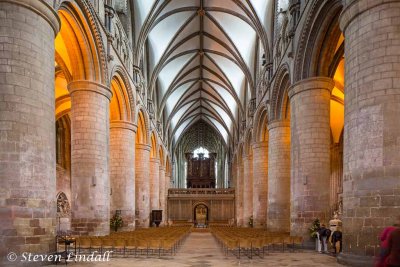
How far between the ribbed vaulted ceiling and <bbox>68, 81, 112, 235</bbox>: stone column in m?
9.30

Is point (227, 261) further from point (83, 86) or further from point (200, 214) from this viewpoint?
point (200, 214)

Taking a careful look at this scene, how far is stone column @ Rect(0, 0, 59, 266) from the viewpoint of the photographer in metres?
9.34

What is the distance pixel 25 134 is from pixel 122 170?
1294 centimetres

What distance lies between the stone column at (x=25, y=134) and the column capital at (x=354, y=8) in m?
7.95

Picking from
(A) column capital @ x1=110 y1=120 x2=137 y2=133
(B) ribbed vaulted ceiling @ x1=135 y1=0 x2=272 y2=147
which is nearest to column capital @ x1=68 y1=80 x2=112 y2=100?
(A) column capital @ x1=110 y1=120 x2=137 y2=133

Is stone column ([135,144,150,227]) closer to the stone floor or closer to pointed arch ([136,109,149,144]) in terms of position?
pointed arch ([136,109,149,144])

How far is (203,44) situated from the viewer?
112 ft

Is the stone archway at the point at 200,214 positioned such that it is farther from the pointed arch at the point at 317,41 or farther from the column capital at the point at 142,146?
the pointed arch at the point at 317,41

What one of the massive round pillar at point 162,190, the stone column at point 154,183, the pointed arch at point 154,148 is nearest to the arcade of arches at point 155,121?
the pointed arch at point 154,148

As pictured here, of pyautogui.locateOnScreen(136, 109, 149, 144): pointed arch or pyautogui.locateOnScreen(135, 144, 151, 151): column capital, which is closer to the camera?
pyautogui.locateOnScreen(136, 109, 149, 144): pointed arch

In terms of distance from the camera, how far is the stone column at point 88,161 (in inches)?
626

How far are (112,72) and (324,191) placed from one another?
1067 centimetres

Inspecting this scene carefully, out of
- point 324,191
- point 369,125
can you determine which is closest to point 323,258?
point 324,191

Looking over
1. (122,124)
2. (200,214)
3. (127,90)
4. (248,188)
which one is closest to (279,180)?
(122,124)
